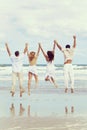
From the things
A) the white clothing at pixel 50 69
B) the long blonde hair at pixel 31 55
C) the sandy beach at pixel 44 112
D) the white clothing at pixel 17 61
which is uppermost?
the long blonde hair at pixel 31 55

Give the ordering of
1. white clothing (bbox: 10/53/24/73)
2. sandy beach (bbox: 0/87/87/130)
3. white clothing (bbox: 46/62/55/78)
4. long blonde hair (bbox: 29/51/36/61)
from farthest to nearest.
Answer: white clothing (bbox: 46/62/55/78), long blonde hair (bbox: 29/51/36/61), white clothing (bbox: 10/53/24/73), sandy beach (bbox: 0/87/87/130)

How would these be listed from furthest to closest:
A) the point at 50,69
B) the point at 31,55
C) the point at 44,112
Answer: the point at 50,69 → the point at 31,55 → the point at 44,112

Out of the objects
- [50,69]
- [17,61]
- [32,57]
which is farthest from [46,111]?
[50,69]

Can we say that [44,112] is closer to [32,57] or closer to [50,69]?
[32,57]

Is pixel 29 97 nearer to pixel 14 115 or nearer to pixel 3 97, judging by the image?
pixel 3 97

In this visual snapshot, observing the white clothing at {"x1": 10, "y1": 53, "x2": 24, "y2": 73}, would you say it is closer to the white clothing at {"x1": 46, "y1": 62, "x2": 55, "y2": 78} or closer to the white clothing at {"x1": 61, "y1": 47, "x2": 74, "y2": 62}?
the white clothing at {"x1": 46, "y1": 62, "x2": 55, "y2": 78}

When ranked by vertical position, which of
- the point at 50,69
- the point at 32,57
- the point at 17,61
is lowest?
the point at 50,69

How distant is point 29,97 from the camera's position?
1523 centimetres

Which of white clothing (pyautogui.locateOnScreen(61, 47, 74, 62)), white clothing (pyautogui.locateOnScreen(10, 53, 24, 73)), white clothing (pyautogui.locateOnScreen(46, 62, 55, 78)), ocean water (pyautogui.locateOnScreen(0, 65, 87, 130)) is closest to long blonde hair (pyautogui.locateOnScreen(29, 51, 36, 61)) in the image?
white clothing (pyautogui.locateOnScreen(10, 53, 24, 73))

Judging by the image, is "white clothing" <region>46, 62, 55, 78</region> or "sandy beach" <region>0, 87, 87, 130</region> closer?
"sandy beach" <region>0, 87, 87, 130</region>

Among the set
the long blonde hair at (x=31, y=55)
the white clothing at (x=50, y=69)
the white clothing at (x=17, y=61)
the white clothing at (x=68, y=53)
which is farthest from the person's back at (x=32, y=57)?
the white clothing at (x=68, y=53)

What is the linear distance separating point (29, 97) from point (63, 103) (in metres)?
2.25

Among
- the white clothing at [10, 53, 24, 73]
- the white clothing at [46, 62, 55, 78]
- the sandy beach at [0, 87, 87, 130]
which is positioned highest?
the white clothing at [10, 53, 24, 73]

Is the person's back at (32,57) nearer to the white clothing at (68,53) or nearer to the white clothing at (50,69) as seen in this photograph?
the white clothing at (50,69)
